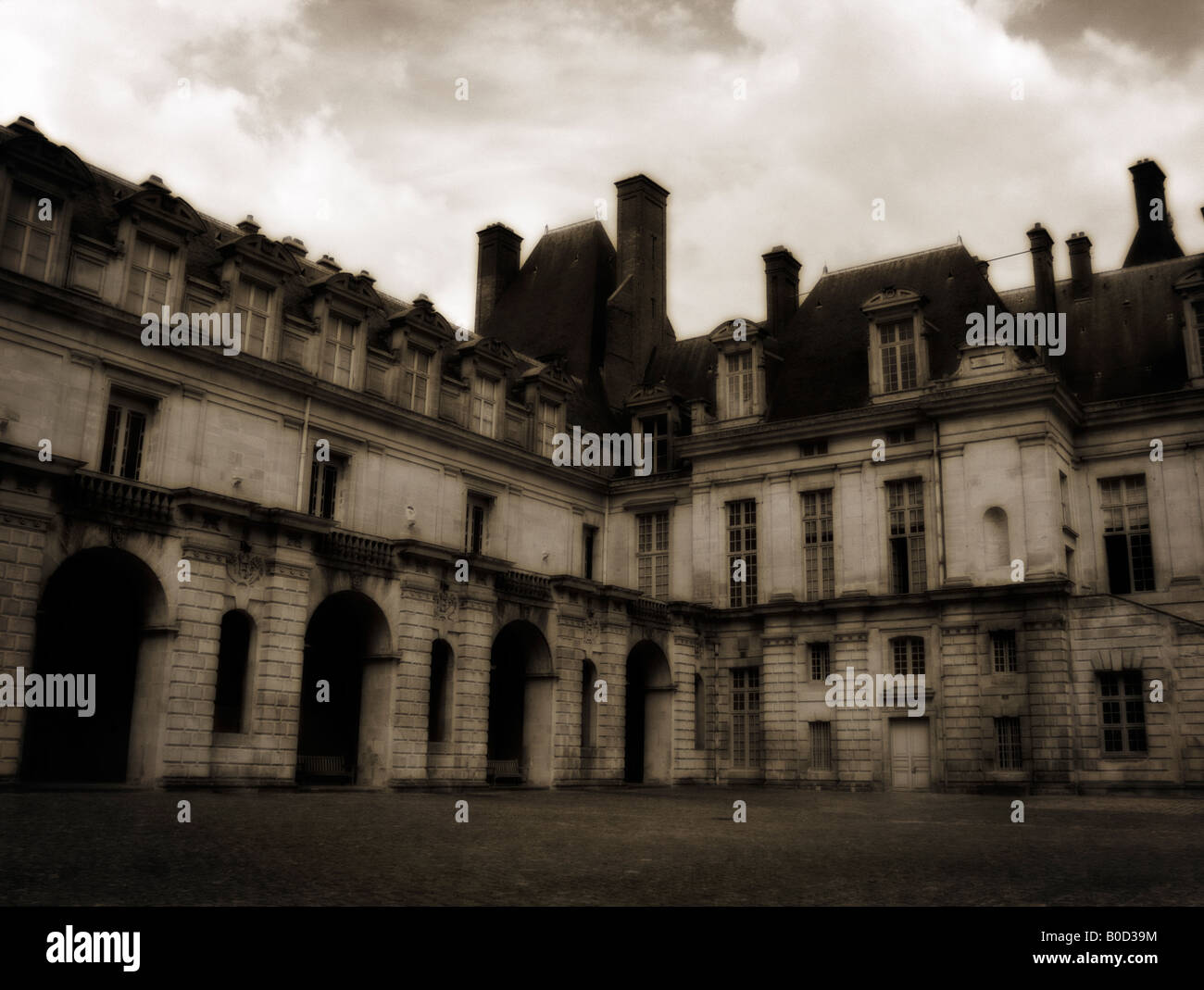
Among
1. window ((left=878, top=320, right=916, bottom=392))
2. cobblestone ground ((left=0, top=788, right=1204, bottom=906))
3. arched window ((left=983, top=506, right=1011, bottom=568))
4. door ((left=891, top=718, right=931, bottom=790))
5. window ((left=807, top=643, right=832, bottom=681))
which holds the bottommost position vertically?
cobblestone ground ((left=0, top=788, right=1204, bottom=906))

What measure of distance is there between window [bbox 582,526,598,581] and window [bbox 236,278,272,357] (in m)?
14.7

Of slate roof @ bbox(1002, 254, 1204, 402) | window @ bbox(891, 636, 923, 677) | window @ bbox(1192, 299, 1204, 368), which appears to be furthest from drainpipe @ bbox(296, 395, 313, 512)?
window @ bbox(1192, 299, 1204, 368)

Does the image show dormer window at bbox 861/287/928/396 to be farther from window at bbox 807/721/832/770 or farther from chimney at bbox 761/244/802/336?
window at bbox 807/721/832/770

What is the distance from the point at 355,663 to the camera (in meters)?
31.9

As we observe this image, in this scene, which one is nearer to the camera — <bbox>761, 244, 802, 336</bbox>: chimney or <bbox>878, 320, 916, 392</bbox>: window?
<bbox>878, 320, 916, 392</bbox>: window

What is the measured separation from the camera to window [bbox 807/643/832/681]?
1416 inches

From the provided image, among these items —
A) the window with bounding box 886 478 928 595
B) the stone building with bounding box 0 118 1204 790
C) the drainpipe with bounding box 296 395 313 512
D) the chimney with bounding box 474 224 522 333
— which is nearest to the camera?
the stone building with bounding box 0 118 1204 790

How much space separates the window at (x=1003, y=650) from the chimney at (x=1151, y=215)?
56.3 ft

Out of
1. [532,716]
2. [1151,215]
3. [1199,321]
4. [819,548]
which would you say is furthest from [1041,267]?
[532,716]

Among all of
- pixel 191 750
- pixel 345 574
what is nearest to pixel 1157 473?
pixel 345 574

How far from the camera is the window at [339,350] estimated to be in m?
30.8

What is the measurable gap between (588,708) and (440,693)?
557 cm

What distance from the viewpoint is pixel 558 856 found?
37.1 feet

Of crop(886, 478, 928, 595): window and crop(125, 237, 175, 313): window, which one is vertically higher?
crop(125, 237, 175, 313): window
